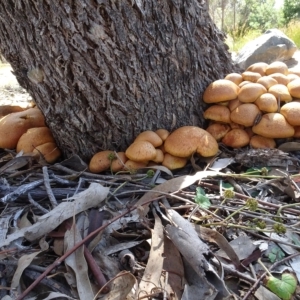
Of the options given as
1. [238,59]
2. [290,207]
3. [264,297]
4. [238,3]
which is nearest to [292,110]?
[290,207]

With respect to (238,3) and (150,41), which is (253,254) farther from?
(238,3)

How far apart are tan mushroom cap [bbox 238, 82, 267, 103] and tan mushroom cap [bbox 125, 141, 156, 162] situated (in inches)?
22.6

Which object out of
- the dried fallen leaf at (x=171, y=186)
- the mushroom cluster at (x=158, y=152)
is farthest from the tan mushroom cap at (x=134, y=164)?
the dried fallen leaf at (x=171, y=186)

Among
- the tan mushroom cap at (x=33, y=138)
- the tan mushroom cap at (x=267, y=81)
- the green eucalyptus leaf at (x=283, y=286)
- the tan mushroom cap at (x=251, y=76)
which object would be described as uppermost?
the tan mushroom cap at (x=251, y=76)

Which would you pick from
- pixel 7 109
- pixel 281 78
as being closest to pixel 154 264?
pixel 281 78

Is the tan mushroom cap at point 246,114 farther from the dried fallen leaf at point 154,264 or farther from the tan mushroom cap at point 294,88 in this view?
the dried fallen leaf at point 154,264

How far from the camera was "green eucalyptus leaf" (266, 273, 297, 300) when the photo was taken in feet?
3.51

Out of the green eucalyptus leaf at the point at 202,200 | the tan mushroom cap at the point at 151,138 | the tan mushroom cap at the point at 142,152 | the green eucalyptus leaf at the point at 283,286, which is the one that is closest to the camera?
the green eucalyptus leaf at the point at 283,286

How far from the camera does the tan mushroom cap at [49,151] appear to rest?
74.7 inches

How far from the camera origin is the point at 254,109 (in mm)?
1844

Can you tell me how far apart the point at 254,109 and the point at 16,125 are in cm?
134

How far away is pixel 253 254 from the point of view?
4.07 ft

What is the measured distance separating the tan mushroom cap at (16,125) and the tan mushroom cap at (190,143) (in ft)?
2.70

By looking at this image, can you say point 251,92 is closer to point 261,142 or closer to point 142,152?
point 261,142
